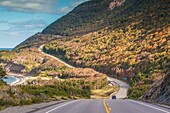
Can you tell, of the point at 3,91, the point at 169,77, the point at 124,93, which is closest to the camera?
the point at 3,91

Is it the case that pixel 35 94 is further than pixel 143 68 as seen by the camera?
No

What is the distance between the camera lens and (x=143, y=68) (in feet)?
617

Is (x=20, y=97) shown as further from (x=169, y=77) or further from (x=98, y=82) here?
(x=98, y=82)

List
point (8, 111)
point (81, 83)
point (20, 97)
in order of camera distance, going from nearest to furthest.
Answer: point (8, 111) < point (20, 97) < point (81, 83)

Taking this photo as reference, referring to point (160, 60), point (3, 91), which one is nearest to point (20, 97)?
point (3, 91)

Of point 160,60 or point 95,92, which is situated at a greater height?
point 160,60

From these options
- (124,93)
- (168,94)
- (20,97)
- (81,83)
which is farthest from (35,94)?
(81,83)

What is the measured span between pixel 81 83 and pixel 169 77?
11887cm

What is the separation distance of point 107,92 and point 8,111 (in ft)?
430

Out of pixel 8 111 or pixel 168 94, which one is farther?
pixel 168 94

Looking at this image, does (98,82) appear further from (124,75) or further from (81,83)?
(124,75)

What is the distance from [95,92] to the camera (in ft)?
494

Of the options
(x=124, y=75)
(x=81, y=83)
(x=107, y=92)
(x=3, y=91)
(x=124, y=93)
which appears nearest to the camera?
(x=3, y=91)

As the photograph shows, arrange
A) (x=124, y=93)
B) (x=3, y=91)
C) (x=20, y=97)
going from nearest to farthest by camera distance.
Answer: (x=3, y=91) → (x=20, y=97) → (x=124, y=93)
